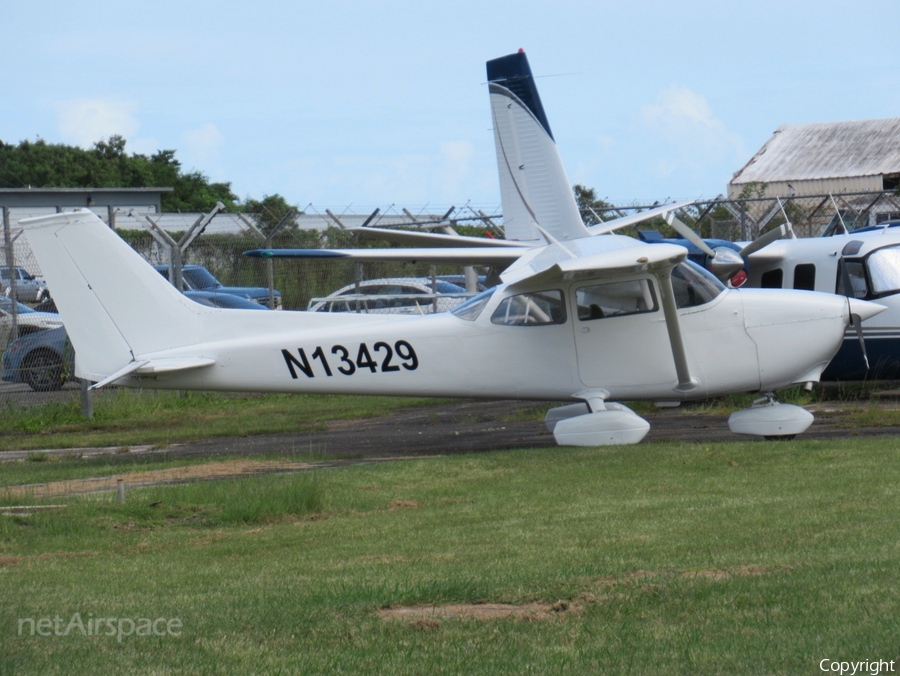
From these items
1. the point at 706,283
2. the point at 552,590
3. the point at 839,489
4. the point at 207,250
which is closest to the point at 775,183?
the point at 207,250

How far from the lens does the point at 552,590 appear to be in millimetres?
5465

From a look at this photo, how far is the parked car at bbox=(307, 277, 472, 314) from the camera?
22500 mm

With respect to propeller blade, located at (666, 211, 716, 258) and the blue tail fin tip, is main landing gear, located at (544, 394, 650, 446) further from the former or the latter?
the blue tail fin tip

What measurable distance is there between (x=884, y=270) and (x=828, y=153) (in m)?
39.4

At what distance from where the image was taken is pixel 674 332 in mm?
11953

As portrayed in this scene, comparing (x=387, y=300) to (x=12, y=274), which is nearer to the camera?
(x=12, y=274)

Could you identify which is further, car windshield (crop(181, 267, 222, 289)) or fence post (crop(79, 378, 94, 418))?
car windshield (crop(181, 267, 222, 289))

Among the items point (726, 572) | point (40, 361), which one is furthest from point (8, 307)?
point (726, 572)

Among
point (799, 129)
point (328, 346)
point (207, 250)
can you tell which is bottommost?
point (328, 346)

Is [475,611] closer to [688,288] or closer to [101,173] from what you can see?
[688,288]

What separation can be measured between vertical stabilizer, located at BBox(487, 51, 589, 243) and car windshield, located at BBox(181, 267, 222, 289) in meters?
8.25

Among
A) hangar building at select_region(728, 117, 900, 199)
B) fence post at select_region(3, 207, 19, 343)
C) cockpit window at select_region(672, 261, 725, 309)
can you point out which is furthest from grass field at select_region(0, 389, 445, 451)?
hangar building at select_region(728, 117, 900, 199)

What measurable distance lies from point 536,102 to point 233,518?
9.84 m

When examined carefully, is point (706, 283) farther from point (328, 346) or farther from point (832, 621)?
point (832, 621)
